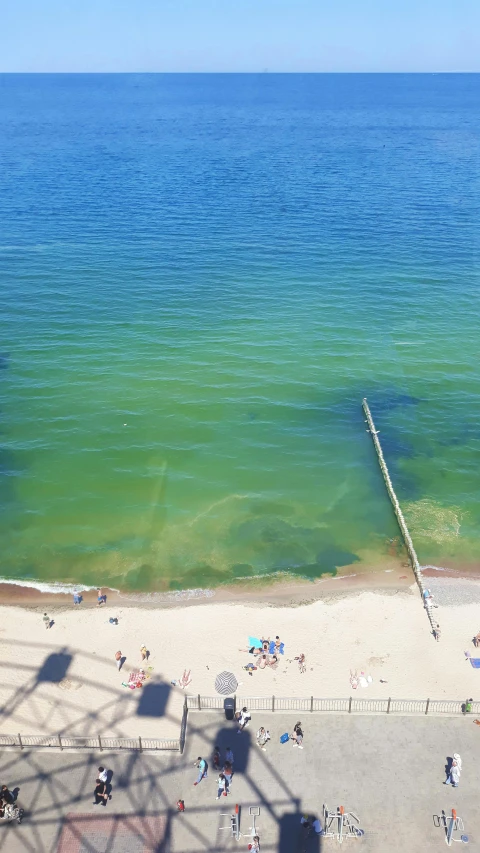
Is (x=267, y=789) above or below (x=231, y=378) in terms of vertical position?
below

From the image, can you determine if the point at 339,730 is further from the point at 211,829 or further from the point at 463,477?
the point at 463,477

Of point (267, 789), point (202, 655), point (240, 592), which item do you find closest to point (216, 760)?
point (267, 789)

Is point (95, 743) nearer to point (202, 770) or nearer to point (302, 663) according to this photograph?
point (202, 770)

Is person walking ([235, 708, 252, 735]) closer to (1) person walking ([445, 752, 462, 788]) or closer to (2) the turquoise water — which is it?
(1) person walking ([445, 752, 462, 788])

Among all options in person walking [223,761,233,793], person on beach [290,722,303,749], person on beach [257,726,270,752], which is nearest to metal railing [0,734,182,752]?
person walking [223,761,233,793]

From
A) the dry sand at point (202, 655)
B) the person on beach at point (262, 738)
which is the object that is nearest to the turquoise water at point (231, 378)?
the dry sand at point (202, 655)
